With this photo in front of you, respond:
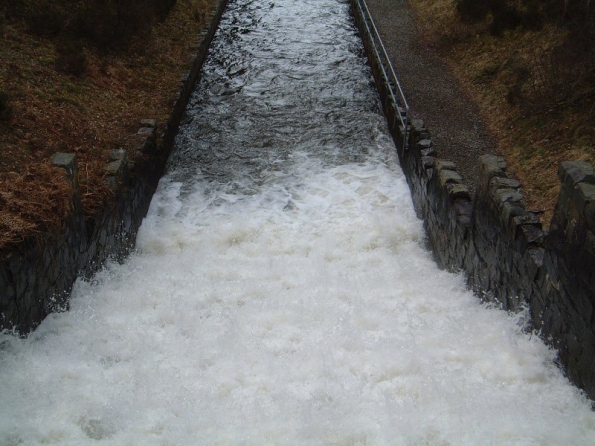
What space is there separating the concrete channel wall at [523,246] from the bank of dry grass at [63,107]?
16.7 ft

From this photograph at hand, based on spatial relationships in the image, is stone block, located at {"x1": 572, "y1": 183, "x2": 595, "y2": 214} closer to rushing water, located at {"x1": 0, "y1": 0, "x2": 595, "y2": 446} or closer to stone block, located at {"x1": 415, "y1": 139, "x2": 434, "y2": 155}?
rushing water, located at {"x1": 0, "y1": 0, "x2": 595, "y2": 446}

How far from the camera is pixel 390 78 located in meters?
14.6

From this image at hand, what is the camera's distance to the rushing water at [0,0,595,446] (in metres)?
5.90

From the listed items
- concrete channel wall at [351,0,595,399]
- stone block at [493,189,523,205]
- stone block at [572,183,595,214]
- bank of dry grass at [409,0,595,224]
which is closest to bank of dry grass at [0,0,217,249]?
concrete channel wall at [351,0,595,399]

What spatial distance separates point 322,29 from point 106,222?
13.1 meters

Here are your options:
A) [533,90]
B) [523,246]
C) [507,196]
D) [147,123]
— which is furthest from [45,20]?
[523,246]

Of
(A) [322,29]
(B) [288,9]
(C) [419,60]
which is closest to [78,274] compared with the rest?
(C) [419,60]

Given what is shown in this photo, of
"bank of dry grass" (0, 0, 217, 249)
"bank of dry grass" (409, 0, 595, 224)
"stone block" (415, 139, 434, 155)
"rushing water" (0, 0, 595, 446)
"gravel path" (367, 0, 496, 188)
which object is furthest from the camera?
"gravel path" (367, 0, 496, 188)

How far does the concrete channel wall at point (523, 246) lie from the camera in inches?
236

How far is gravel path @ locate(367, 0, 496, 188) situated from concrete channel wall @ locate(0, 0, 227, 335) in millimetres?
5418

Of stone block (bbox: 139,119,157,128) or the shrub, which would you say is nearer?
stone block (bbox: 139,119,157,128)

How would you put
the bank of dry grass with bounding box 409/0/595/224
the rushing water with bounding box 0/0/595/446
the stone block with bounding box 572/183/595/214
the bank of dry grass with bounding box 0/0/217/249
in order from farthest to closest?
the bank of dry grass with bounding box 409/0/595/224
the bank of dry grass with bounding box 0/0/217/249
the rushing water with bounding box 0/0/595/446
the stone block with bounding box 572/183/595/214

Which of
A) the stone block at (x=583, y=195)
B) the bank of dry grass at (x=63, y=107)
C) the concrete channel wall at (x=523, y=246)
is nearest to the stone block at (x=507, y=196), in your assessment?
the concrete channel wall at (x=523, y=246)

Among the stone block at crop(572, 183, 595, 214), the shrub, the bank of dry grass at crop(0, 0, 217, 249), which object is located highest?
the stone block at crop(572, 183, 595, 214)
